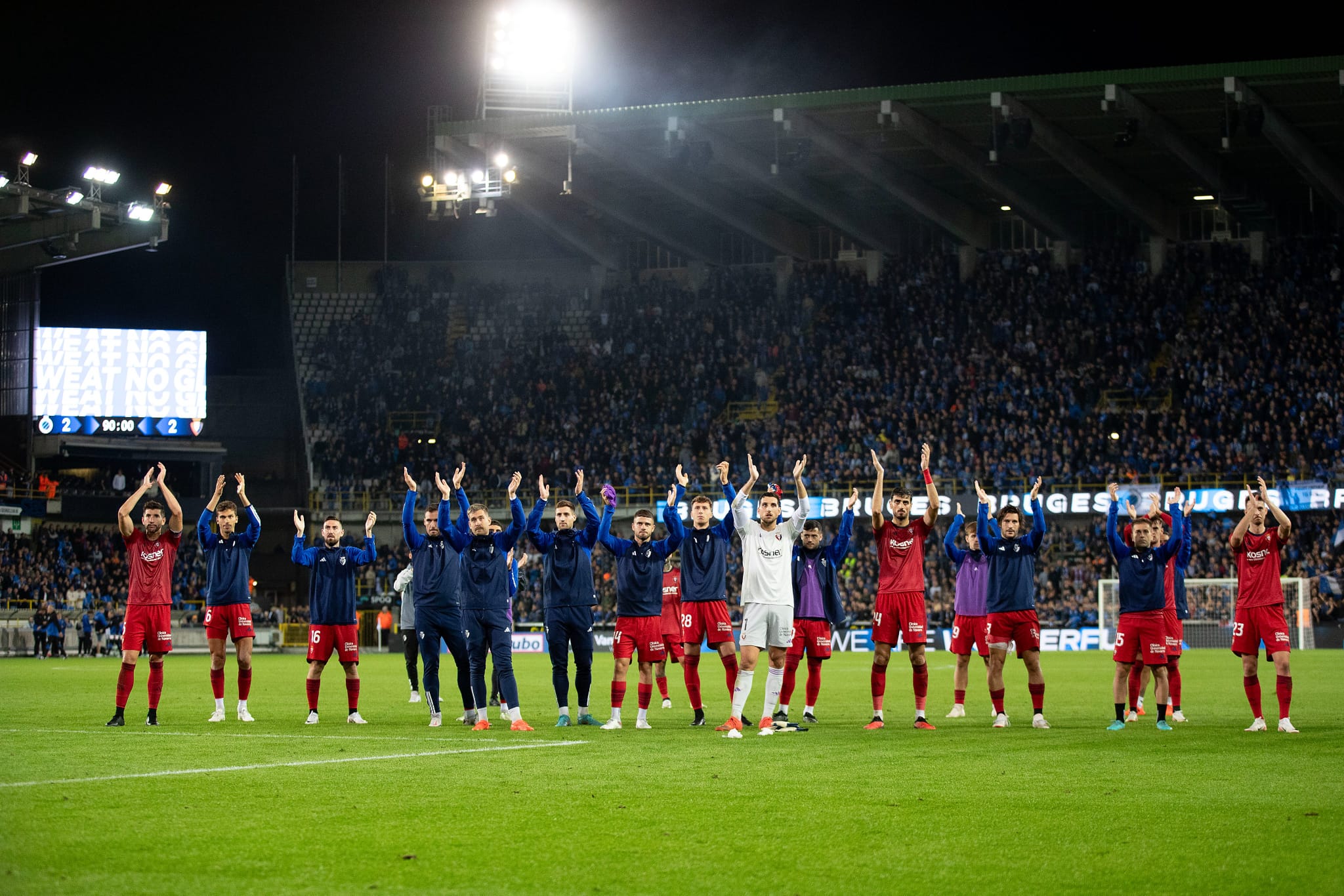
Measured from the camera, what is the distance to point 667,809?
8.77 meters

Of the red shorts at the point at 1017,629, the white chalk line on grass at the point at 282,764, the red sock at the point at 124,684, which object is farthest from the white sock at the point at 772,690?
the red sock at the point at 124,684

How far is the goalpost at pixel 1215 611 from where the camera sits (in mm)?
40125

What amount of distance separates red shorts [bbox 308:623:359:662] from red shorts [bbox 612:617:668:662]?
309 centimetres

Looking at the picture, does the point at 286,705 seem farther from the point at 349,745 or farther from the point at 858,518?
the point at 858,518

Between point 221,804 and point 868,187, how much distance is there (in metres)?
45.5

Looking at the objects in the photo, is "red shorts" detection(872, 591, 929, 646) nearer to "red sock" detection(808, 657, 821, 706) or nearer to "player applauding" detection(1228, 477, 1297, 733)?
"red sock" detection(808, 657, 821, 706)

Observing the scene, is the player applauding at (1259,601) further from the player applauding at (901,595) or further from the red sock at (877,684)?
the red sock at (877,684)

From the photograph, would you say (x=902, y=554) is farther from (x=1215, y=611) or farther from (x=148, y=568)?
(x=1215, y=611)

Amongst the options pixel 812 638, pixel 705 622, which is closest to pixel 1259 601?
pixel 812 638

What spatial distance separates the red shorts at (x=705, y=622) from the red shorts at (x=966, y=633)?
3283mm

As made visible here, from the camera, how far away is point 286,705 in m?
19.5

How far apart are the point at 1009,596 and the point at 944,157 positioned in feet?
105

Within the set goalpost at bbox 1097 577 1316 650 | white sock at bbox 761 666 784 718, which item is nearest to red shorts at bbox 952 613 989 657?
white sock at bbox 761 666 784 718

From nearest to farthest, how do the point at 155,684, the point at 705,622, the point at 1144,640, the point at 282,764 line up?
1. the point at 282,764
2. the point at 1144,640
3. the point at 155,684
4. the point at 705,622
